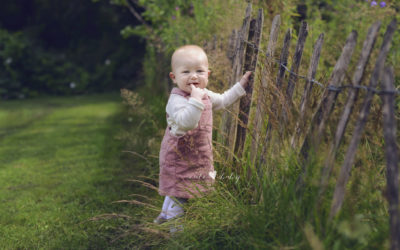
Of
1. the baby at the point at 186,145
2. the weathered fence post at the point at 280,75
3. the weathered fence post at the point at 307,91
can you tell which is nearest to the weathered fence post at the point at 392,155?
the weathered fence post at the point at 307,91

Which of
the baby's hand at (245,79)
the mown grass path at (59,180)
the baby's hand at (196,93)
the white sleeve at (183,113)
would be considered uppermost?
the baby's hand at (245,79)

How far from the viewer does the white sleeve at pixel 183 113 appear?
93.6 inches

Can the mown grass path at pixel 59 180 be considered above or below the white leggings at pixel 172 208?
below

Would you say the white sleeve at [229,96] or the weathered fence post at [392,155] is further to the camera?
the white sleeve at [229,96]

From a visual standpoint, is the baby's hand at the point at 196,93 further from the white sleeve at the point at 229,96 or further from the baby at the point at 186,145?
the white sleeve at the point at 229,96

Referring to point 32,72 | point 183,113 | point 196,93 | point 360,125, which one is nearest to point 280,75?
point 196,93

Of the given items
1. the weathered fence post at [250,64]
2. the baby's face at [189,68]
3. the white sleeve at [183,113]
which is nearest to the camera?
the white sleeve at [183,113]

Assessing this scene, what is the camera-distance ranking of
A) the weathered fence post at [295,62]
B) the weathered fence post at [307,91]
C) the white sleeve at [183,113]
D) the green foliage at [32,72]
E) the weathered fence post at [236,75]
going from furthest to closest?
the green foliage at [32,72] < the weathered fence post at [236,75] < the white sleeve at [183,113] < the weathered fence post at [295,62] < the weathered fence post at [307,91]

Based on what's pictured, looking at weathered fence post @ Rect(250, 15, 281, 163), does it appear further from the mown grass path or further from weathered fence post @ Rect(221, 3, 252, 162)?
the mown grass path

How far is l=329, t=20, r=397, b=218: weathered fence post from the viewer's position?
5.25 ft

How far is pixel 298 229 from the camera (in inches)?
72.5

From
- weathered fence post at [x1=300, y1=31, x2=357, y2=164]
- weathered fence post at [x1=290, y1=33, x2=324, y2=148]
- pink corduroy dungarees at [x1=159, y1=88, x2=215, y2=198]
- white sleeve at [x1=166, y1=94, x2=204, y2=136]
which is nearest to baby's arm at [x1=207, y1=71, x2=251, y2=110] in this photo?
pink corduroy dungarees at [x1=159, y1=88, x2=215, y2=198]

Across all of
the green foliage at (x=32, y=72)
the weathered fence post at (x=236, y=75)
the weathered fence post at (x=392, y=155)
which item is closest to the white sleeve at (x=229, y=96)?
the weathered fence post at (x=236, y=75)

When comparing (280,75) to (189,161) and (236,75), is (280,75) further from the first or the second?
(189,161)
